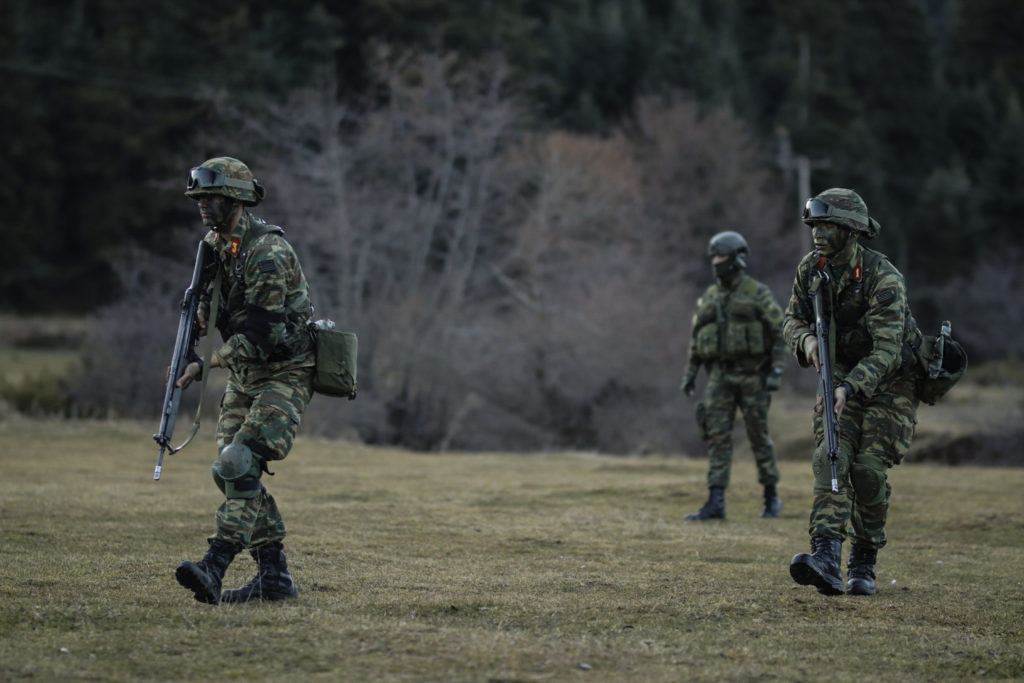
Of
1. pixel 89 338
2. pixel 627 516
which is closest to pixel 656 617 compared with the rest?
pixel 627 516

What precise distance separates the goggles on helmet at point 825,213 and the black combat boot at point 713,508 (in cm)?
501

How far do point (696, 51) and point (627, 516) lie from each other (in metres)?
51.0

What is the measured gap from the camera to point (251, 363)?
7848 mm

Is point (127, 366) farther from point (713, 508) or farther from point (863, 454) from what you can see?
point (863, 454)

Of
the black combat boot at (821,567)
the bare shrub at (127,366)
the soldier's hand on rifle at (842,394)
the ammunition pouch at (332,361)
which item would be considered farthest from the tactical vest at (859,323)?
the bare shrub at (127,366)

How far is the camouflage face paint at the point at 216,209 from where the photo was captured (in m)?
7.88

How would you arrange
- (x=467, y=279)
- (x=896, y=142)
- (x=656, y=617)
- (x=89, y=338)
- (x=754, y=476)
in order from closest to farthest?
(x=656, y=617) < (x=754, y=476) < (x=89, y=338) < (x=467, y=279) < (x=896, y=142)

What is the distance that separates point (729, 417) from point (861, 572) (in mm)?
4406

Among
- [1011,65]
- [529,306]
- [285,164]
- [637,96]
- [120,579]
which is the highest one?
[1011,65]

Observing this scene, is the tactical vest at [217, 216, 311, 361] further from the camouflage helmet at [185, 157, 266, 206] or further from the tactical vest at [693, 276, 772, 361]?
the tactical vest at [693, 276, 772, 361]

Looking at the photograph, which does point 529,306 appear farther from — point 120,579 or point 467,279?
point 120,579

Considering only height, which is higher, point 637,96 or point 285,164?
point 637,96

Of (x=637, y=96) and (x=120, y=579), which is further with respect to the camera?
(x=637, y=96)

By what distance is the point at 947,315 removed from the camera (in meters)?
60.8
